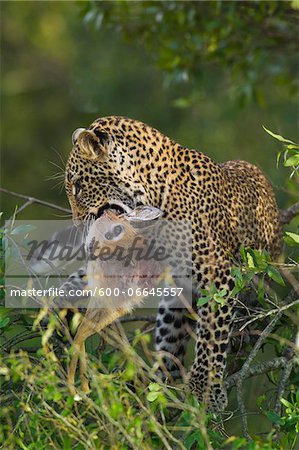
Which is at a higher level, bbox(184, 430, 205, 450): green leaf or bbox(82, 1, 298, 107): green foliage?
bbox(184, 430, 205, 450): green leaf

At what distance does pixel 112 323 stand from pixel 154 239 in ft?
2.24

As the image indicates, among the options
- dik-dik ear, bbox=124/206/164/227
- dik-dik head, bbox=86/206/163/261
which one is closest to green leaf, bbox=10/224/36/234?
dik-dik head, bbox=86/206/163/261

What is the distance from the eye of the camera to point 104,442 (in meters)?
6.26

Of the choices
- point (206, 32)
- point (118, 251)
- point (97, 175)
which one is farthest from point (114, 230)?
point (206, 32)

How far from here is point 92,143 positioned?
7.54 m

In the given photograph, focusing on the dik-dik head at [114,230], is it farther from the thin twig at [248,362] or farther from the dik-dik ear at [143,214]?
the thin twig at [248,362]

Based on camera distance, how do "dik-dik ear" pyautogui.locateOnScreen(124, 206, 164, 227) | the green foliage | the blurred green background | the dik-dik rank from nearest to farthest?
the dik-dik, "dik-dik ear" pyautogui.locateOnScreen(124, 206, 164, 227), the green foliage, the blurred green background

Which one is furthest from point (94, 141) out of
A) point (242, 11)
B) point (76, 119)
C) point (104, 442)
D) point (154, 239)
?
point (76, 119)

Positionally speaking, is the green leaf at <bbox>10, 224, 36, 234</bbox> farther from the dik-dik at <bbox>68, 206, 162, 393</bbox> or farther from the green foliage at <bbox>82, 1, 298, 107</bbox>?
the green foliage at <bbox>82, 1, 298, 107</bbox>

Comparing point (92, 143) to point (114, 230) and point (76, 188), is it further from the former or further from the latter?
point (114, 230)

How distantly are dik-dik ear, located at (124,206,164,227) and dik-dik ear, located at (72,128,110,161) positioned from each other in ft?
1.33

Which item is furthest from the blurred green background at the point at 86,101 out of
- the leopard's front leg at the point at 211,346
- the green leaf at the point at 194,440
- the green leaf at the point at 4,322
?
the green leaf at the point at 194,440

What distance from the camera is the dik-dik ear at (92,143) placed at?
7496 mm

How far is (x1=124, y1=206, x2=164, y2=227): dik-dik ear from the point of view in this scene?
746cm
